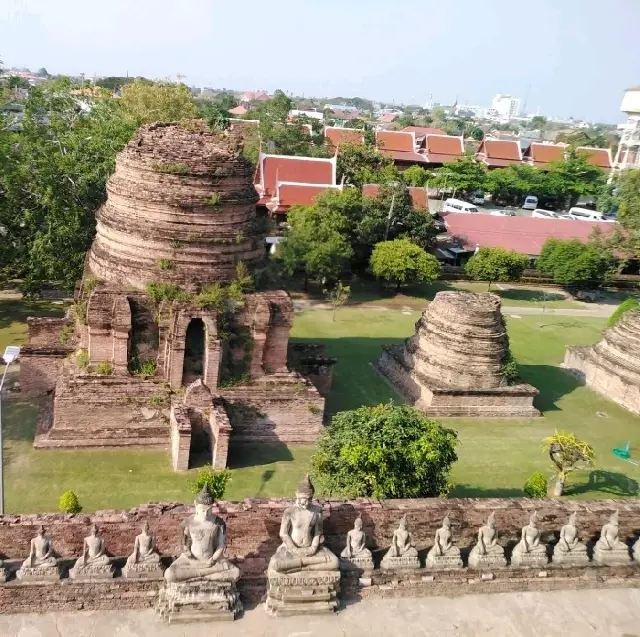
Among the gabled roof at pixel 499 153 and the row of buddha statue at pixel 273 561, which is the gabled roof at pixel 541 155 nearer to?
the gabled roof at pixel 499 153

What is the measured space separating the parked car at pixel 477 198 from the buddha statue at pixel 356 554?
53.9 m

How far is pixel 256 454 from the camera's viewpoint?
16594 mm

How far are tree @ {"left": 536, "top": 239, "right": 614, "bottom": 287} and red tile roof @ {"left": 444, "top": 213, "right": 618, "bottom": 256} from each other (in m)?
3.17

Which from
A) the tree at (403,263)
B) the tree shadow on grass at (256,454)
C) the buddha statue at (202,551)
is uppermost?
the buddha statue at (202,551)

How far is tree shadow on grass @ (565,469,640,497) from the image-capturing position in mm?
16766

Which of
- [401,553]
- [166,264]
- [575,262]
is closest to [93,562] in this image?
[401,553]

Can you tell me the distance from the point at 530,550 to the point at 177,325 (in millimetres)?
9386

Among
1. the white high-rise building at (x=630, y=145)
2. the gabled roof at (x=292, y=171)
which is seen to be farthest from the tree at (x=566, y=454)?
the white high-rise building at (x=630, y=145)

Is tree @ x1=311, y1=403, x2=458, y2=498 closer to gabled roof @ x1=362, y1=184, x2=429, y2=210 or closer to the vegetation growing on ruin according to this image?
the vegetation growing on ruin

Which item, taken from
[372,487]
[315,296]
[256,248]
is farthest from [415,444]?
[315,296]

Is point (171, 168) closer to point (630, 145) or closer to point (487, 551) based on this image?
point (487, 551)

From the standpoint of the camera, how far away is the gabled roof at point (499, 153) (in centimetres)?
6694

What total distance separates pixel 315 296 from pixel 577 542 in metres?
20.7

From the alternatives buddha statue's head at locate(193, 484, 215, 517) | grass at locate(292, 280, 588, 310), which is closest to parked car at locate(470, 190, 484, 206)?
grass at locate(292, 280, 588, 310)
